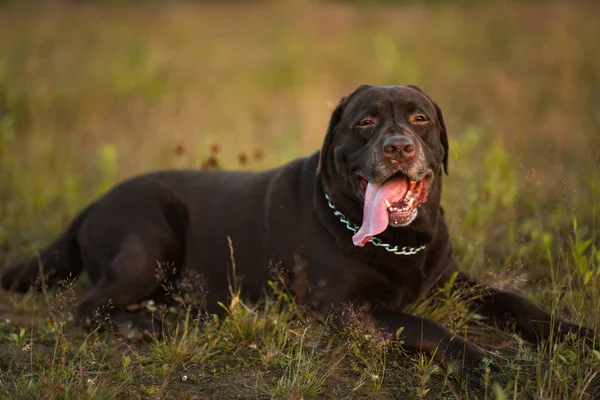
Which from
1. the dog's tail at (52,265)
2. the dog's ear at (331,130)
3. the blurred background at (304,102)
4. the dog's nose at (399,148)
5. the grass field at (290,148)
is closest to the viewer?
the grass field at (290,148)

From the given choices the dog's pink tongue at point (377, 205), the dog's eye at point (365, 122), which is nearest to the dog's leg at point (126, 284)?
the dog's pink tongue at point (377, 205)

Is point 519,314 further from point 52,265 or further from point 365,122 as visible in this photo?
point 52,265

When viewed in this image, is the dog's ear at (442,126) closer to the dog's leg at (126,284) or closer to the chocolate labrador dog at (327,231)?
the chocolate labrador dog at (327,231)

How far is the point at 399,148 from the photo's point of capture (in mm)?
3160

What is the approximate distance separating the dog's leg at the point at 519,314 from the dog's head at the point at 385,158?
51cm

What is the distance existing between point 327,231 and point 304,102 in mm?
4721

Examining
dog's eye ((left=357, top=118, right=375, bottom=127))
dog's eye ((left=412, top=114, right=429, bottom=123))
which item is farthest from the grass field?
dog's eye ((left=357, top=118, right=375, bottom=127))

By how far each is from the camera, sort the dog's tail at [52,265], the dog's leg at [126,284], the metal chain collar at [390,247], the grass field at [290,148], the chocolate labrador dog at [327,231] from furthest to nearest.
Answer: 1. the dog's tail at [52,265]
2. the dog's leg at [126,284]
3. the metal chain collar at [390,247]
4. the chocolate labrador dog at [327,231]
5. the grass field at [290,148]

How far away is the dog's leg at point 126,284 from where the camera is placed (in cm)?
379

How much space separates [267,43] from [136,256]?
913 centimetres

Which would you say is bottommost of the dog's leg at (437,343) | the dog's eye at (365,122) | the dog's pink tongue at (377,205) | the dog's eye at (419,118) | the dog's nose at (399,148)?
the dog's leg at (437,343)

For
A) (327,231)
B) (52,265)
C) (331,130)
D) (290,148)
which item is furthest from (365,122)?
(290,148)

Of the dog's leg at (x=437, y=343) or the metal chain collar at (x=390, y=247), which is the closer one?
the dog's leg at (x=437, y=343)

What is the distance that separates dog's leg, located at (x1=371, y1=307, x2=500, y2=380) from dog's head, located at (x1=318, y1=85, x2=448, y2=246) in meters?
0.41
